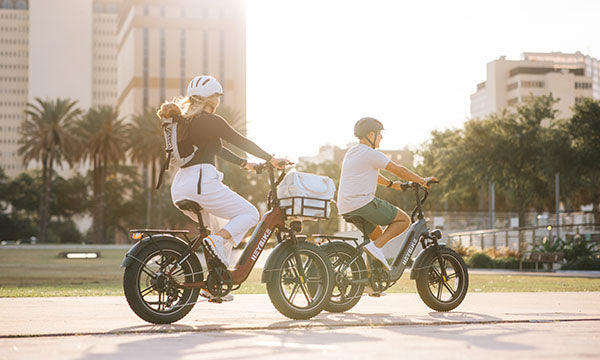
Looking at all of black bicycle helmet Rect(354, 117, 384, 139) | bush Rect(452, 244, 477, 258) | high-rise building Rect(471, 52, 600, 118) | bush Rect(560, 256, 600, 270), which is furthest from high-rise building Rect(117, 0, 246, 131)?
black bicycle helmet Rect(354, 117, 384, 139)

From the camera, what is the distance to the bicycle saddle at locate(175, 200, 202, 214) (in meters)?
6.49

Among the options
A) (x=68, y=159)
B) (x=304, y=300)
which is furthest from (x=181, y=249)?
(x=68, y=159)

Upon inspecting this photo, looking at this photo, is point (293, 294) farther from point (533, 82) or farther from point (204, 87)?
point (533, 82)

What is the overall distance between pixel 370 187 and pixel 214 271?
1.71 metres

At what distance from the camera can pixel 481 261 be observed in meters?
31.6

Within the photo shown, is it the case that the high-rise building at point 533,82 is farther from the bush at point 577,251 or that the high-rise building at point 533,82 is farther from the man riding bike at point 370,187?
the man riding bike at point 370,187

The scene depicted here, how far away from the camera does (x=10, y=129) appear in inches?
7470

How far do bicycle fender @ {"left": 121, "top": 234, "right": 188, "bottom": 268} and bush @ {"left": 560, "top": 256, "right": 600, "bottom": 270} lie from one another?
2206 centimetres

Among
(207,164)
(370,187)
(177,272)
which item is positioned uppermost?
(207,164)

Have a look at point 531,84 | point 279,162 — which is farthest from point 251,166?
point 531,84

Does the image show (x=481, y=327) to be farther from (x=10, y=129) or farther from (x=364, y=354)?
(x=10, y=129)

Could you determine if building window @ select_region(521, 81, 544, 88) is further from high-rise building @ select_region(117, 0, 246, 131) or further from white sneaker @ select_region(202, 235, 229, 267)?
white sneaker @ select_region(202, 235, 229, 267)

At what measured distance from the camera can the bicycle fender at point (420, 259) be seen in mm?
7634

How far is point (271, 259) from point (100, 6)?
19295cm
